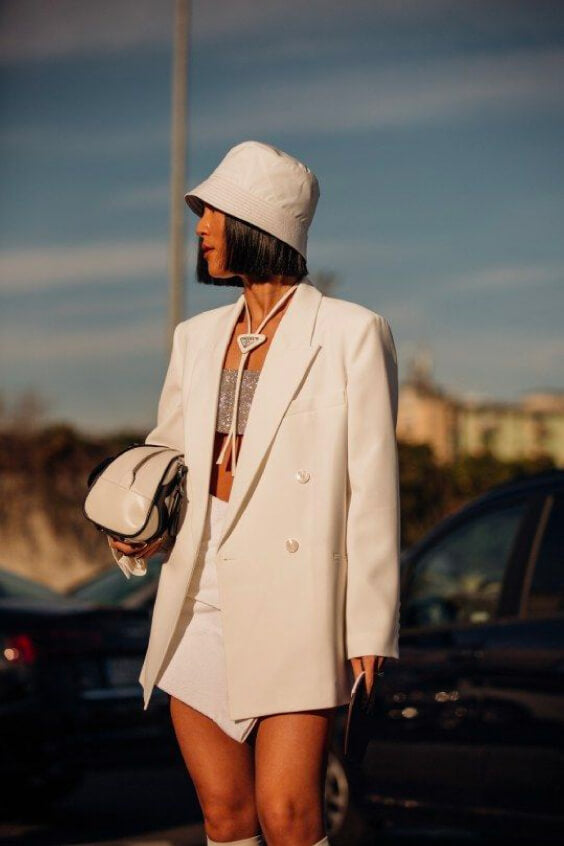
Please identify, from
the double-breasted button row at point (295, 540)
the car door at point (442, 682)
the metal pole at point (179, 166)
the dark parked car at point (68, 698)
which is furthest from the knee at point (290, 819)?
the metal pole at point (179, 166)

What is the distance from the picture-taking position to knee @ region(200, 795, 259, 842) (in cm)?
344

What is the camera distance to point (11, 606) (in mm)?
7953

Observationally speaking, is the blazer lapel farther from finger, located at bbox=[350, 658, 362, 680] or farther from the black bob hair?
finger, located at bbox=[350, 658, 362, 680]

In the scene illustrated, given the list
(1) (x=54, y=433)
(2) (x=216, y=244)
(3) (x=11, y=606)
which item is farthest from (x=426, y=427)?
(2) (x=216, y=244)

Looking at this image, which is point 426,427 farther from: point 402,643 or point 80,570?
point 402,643

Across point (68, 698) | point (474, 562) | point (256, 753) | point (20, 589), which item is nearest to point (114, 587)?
point (20, 589)

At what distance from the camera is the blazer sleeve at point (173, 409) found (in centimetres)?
379

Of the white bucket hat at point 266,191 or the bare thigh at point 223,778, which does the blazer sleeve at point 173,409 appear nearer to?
the white bucket hat at point 266,191

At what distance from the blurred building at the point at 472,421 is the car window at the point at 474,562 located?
1997 centimetres

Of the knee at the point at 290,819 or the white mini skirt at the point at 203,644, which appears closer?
the knee at the point at 290,819

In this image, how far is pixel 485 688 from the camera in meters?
5.90

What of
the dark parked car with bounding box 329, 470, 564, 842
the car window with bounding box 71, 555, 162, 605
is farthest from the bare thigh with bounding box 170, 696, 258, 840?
the car window with bounding box 71, 555, 162, 605

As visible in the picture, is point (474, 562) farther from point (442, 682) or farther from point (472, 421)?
point (472, 421)

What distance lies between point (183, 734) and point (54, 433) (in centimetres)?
1778
